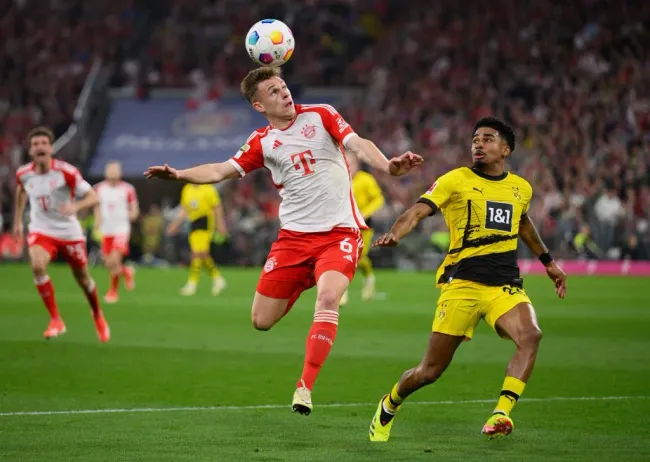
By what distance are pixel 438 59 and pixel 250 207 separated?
296 inches

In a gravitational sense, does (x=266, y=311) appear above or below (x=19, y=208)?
above

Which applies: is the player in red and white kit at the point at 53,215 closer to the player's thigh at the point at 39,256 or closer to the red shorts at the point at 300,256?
the player's thigh at the point at 39,256

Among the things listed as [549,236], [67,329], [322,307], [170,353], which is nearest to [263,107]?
[322,307]

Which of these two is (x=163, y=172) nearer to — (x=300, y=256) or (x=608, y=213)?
(x=300, y=256)

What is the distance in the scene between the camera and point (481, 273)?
320 inches

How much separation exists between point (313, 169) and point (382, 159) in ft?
2.99

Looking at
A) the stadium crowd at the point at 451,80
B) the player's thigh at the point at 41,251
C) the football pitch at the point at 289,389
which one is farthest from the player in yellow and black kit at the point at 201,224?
the stadium crowd at the point at 451,80

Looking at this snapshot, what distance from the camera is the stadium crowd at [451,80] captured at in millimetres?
29516

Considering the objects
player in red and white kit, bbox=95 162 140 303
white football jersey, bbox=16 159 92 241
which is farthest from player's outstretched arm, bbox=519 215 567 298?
player in red and white kit, bbox=95 162 140 303

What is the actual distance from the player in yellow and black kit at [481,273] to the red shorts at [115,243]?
14.7 metres

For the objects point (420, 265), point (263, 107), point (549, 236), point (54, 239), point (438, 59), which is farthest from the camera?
point (438, 59)

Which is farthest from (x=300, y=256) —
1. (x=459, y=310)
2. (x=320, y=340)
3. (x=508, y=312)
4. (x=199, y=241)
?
(x=199, y=241)

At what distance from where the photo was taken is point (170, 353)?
44.4ft

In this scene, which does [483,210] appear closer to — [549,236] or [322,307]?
[322,307]
